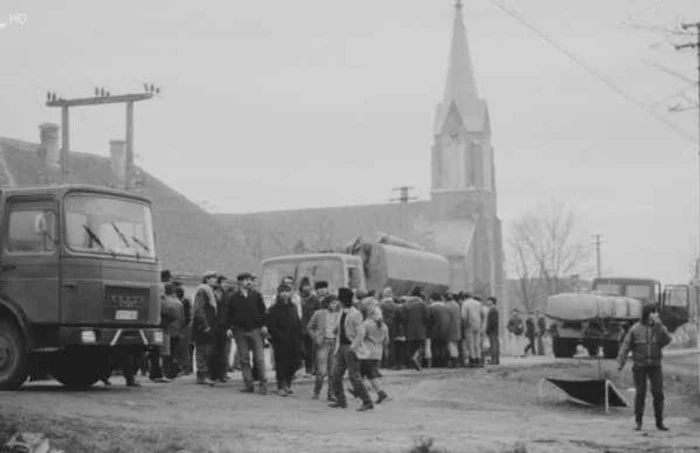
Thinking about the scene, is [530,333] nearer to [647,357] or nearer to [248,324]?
[248,324]

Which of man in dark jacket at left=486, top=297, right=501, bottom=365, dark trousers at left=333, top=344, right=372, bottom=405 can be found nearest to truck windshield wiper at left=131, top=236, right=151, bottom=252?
dark trousers at left=333, top=344, right=372, bottom=405

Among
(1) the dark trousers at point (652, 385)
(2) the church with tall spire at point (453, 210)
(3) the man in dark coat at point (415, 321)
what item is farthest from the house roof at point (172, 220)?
(2) the church with tall spire at point (453, 210)

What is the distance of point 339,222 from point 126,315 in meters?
96.0

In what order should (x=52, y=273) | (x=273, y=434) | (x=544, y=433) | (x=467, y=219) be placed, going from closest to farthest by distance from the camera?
(x=273, y=434) < (x=544, y=433) < (x=52, y=273) < (x=467, y=219)

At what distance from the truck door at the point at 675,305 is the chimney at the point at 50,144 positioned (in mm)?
25307

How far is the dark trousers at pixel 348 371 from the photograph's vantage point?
20.9 meters

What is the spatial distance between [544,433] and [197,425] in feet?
16.0

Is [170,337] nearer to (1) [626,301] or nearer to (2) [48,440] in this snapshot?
(2) [48,440]

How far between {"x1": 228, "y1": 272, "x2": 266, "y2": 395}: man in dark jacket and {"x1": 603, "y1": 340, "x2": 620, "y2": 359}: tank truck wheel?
890 inches

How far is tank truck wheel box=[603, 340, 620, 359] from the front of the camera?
141 ft

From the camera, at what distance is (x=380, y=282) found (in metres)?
36.6

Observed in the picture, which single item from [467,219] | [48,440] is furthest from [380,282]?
[467,219]

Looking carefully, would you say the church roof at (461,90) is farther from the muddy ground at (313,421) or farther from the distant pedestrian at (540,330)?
the muddy ground at (313,421)

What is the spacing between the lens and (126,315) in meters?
20.6
